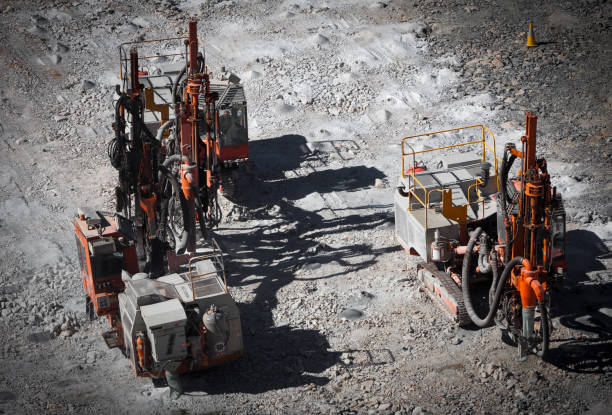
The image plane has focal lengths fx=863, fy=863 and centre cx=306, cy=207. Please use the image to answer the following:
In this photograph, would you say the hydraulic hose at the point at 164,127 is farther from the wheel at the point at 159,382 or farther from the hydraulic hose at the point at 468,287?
the hydraulic hose at the point at 468,287

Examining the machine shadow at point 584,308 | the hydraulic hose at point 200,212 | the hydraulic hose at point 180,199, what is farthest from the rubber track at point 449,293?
the hydraulic hose at point 180,199

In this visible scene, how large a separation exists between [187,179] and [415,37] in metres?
13.4

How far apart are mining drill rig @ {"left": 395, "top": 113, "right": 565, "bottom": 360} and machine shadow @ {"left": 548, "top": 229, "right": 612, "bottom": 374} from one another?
1.66 ft

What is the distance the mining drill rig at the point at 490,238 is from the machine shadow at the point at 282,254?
2186 mm

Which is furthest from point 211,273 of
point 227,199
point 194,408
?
point 227,199

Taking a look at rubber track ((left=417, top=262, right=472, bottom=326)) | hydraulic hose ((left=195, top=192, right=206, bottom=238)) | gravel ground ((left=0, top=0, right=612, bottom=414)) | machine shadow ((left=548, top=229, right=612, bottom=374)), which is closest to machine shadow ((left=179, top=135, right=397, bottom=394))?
gravel ground ((left=0, top=0, right=612, bottom=414))

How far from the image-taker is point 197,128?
57.9 ft

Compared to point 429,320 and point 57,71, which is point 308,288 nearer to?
point 429,320

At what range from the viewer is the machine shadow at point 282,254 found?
593 inches

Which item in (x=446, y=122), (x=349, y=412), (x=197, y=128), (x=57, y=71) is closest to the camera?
(x=349, y=412)

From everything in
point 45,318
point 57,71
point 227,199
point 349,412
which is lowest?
point 349,412

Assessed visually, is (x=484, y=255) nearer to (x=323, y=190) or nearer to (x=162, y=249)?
(x=162, y=249)

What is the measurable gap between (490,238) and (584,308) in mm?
2354

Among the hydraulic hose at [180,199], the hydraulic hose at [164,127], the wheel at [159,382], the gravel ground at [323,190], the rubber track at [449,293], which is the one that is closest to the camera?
the gravel ground at [323,190]
